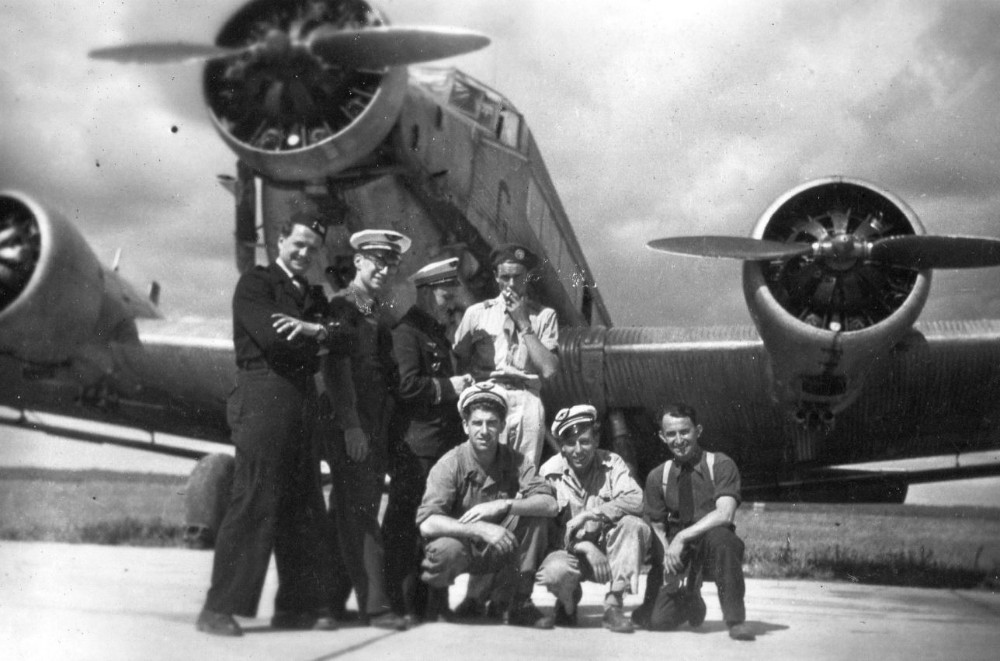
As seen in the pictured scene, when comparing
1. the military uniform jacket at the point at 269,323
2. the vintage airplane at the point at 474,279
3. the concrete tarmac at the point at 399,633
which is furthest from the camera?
the vintage airplane at the point at 474,279

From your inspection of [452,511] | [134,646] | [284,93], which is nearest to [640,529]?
[452,511]

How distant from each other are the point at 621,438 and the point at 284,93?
163 inches

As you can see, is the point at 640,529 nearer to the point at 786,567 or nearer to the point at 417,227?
the point at 417,227

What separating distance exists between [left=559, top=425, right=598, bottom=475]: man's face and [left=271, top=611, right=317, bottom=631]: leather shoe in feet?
4.63

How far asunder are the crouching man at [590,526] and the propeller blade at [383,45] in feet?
7.09

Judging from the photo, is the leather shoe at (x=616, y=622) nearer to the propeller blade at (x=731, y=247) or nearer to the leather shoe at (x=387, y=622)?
the leather shoe at (x=387, y=622)

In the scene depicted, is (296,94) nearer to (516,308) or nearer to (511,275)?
(511,275)

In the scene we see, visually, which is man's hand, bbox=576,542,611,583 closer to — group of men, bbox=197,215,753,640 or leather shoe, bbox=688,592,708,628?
group of men, bbox=197,215,753,640

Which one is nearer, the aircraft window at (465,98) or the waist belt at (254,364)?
the waist belt at (254,364)

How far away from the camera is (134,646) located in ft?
11.3

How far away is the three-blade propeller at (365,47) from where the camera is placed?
501 centimetres

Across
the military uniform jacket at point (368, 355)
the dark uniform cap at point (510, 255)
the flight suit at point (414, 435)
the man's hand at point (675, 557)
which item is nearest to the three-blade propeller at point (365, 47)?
the dark uniform cap at point (510, 255)

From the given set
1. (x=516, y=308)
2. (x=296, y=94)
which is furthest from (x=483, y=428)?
(x=296, y=94)

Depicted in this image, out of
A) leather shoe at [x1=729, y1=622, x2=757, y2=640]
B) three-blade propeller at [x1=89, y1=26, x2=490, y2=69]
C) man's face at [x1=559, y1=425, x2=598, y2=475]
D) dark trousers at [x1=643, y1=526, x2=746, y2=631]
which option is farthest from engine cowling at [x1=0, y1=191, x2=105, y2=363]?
leather shoe at [x1=729, y1=622, x2=757, y2=640]
